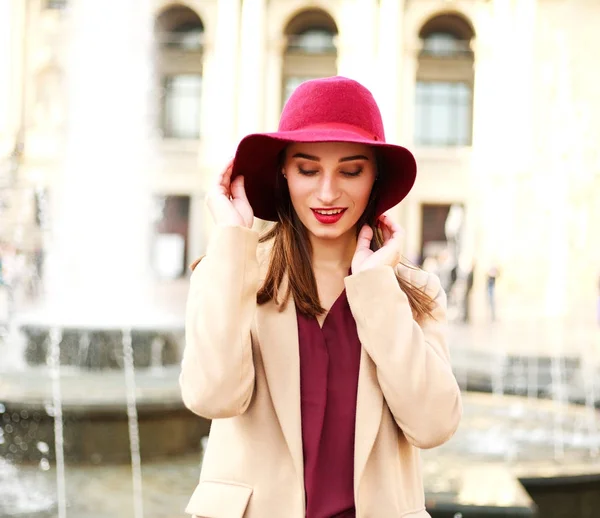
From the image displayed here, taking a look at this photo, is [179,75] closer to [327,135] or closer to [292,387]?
[327,135]

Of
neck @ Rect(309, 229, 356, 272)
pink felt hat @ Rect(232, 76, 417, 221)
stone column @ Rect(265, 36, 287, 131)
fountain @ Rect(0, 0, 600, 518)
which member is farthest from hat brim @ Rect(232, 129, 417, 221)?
stone column @ Rect(265, 36, 287, 131)

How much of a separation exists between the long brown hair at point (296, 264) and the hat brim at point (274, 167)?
19 mm

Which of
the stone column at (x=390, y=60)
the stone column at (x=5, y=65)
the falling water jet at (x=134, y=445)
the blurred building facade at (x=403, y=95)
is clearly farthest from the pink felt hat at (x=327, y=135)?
the stone column at (x=5, y=65)

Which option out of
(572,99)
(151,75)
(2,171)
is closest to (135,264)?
(2,171)

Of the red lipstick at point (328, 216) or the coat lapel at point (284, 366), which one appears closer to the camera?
the coat lapel at point (284, 366)

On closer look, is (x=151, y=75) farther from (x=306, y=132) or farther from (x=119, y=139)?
(x=306, y=132)

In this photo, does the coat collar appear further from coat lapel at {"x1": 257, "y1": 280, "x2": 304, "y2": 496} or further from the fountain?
the fountain

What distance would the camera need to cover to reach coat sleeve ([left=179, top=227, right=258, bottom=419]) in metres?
1.40

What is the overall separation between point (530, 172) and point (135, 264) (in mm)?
17408

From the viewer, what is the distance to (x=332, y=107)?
152 cm

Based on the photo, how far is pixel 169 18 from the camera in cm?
3183

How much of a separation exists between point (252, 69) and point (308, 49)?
3.27m

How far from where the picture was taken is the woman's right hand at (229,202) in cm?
151

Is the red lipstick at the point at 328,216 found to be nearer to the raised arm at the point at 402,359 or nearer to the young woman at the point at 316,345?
the young woman at the point at 316,345
